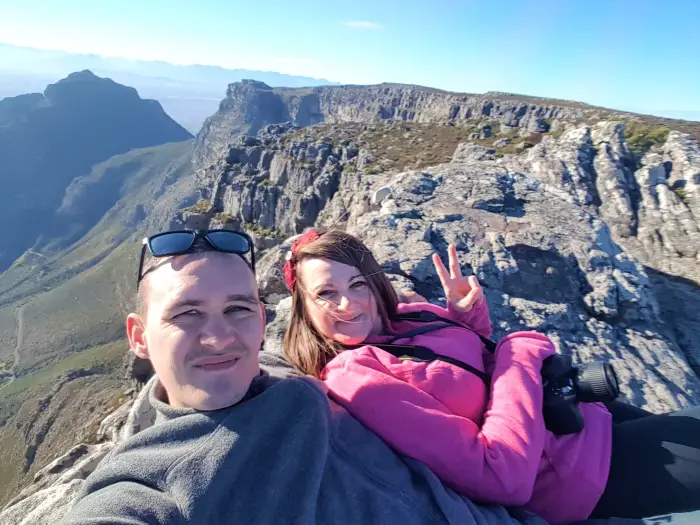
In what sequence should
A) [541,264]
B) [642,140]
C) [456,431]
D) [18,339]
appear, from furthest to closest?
[18,339], [642,140], [541,264], [456,431]

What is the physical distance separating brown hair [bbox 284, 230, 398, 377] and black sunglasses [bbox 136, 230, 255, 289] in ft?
4.26

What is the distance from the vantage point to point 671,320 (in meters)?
9.91

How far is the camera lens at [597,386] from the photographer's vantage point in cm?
425

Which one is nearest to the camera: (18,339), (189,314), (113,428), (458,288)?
(189,314)

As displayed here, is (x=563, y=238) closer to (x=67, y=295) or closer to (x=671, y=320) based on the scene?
(x=671, y=320)

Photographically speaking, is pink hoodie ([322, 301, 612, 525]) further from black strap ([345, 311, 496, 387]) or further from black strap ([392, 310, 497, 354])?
black strap ([392, 310, 497, 354])

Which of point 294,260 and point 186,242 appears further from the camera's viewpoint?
point 294,260

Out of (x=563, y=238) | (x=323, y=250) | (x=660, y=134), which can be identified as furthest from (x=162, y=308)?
(x=660, y=134)

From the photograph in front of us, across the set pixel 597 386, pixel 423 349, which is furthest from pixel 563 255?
pixel 423 349

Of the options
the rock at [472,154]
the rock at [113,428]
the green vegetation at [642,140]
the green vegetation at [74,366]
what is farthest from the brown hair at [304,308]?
the green vegetation at [74,366]

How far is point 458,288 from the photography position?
A: 5.89 meters

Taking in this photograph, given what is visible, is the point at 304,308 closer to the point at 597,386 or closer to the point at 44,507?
the point at 597,386

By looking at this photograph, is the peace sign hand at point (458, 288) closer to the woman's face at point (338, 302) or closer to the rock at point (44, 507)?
the woman's face at point (338, 302)

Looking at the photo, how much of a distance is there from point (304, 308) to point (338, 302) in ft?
1.75
